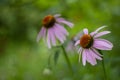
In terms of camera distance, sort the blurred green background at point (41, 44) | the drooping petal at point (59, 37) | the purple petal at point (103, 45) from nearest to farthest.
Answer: the purple petal at point (103, 45)
the drooping petal at point (59, 37)
the blurred green background at point (41, 44)

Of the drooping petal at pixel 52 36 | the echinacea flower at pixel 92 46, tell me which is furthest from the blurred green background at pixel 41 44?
the echinacea flower at pixel 92 46

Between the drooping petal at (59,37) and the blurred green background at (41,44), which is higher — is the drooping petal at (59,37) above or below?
below

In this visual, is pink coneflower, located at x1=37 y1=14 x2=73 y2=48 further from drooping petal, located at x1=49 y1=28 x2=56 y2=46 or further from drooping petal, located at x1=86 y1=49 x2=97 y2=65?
drooping petal, located at x1=86 y1=49 x2=97 y2=65

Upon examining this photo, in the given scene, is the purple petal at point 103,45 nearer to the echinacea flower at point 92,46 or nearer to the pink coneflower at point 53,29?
the echinacea flower at point 92,46

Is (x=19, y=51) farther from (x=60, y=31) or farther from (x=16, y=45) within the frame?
(x=60, y=31)

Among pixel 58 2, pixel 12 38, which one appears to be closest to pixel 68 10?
pixel 58 2

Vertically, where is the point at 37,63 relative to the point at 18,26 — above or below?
below

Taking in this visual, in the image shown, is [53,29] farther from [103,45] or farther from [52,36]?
A: [103,45]
